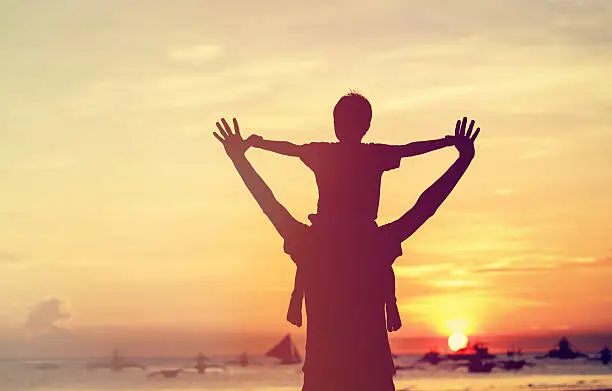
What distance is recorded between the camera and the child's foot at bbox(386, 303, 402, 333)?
5.10 meters

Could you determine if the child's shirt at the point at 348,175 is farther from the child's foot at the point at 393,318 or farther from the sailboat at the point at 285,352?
the sailboat at the point at 285,352

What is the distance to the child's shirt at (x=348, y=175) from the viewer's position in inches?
201

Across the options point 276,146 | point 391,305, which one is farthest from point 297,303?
point 276,146

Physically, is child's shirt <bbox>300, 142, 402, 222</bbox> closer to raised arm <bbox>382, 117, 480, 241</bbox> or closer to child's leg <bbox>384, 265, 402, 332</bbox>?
raised arm <bbox>382, 117, 480, 241</bbox>

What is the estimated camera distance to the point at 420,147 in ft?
17.1

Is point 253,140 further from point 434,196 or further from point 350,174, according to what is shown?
point 434,196

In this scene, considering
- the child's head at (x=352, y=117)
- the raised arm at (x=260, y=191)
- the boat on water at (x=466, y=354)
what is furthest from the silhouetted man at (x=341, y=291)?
the boat on water at (x=466, y=354)

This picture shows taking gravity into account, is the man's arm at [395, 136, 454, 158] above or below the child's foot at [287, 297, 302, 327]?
above

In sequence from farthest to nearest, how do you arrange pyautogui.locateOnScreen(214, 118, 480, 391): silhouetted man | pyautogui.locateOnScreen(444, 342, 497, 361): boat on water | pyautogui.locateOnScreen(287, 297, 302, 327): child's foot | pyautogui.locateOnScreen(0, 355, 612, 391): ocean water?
pyautogui.locateOnScreen(444, 342, 497, 361): boat on water, pyautogui.locateOnScreen(0, 355, 612, 391): ocean water, pyautogui.locateOnScreen(287, 297, 302, 327): child's foot, pyautogui.locateOnScreen(214, 118, 480, 391): silhouetted man

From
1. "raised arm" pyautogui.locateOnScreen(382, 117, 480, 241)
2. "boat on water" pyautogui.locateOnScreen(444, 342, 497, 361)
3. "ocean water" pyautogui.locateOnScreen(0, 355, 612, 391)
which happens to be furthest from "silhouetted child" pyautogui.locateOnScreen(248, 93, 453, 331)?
"boat on water" pyautogui.locateOnScreen(444, 342, 497, 361)

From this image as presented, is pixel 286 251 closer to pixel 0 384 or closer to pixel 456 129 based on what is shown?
pixel 456 129

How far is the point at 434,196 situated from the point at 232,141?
3.42ft

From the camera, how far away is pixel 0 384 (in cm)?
8675

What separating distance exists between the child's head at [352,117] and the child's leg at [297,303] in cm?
72
